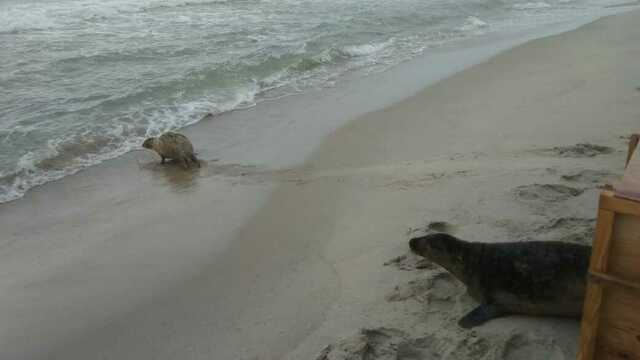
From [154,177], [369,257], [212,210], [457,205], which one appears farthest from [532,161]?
[154,177]

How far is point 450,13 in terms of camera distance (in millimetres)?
20688

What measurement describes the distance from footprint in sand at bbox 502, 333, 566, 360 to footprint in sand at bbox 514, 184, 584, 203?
6.64 feet

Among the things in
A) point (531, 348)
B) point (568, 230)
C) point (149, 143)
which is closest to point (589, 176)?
point (568, 230)

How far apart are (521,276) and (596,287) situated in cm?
142

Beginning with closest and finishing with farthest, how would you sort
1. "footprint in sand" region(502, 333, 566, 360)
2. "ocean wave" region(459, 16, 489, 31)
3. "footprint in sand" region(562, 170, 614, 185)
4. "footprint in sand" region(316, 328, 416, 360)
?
"footprint in sand" region(502, 333, 566, 360), "footprint in sand" region(316, 328, 416, 360), "footprint in sand" region(562, 170, 614, 185), "ocean wave" region(459, 16, 489, 31)

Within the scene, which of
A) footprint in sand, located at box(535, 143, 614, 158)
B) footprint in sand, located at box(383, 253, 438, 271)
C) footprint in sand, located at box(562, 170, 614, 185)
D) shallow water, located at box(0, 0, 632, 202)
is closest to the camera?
footprint in sand, located at box(383, 253, 438, 271)

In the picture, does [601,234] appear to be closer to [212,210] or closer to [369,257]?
[369,257]

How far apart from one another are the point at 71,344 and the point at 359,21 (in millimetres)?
15900

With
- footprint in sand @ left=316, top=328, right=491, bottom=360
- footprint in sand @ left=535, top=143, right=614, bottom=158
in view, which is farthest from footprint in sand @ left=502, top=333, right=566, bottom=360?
footprint in sand @ left=535, top=143, right=614, bottom=158

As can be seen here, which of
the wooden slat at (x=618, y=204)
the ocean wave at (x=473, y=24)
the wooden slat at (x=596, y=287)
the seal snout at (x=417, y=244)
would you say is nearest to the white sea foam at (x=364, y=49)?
the ocean wave at (x=473, y=24)

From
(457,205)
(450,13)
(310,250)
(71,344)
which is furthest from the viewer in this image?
(450,13)

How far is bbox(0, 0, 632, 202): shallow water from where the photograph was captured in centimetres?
955

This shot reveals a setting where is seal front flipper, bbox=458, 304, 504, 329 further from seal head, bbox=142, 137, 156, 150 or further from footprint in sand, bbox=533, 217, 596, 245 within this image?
seal head, bbox=142, 137, 156, 150

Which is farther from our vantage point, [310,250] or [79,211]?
[79,211]
